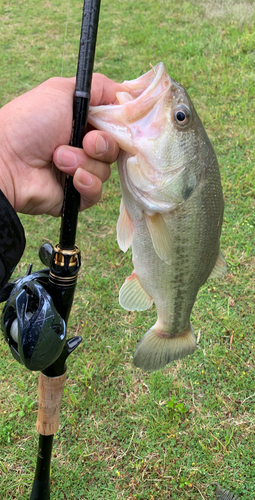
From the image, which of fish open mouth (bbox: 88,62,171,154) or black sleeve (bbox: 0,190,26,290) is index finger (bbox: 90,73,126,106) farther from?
black sleeve (bbox: 0,190,26,290)

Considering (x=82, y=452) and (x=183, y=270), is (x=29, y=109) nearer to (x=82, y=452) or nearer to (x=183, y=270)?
(x=183, y=270)

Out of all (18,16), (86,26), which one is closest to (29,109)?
(86,26)

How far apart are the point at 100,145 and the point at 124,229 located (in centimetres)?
35

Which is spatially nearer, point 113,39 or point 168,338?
point 168,338

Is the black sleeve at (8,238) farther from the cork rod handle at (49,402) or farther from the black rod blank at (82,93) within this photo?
the cork rod handle at (49,402)

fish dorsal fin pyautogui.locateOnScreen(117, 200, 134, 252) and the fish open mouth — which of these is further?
fish dorsal fin pyautogui.locateOnScreen(117, 200, 134, 252)

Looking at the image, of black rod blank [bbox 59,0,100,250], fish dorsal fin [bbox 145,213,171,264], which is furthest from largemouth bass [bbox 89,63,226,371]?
black rod blank [bbox 59,0,100,250]

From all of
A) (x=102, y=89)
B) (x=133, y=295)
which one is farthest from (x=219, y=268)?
(x=102, y=89)

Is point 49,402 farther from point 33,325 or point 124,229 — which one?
point 124,229

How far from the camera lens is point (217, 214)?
1.43 m

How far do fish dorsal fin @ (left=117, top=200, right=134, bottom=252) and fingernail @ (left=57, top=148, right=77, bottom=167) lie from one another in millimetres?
268

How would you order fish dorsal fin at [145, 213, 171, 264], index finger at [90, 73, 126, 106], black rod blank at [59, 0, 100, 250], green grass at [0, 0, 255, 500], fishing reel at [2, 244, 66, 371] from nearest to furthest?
black rod blank at [59, 0, 100, 250], fishing reel at [2, 244, 66, 371], fish dorsal fin at [145, 213, 171, 264], index finger at [90, 73, 126, 106], green grass at [0, 0, 255, 500]

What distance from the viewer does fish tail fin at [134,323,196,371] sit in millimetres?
1602

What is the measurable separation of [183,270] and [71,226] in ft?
1.59
